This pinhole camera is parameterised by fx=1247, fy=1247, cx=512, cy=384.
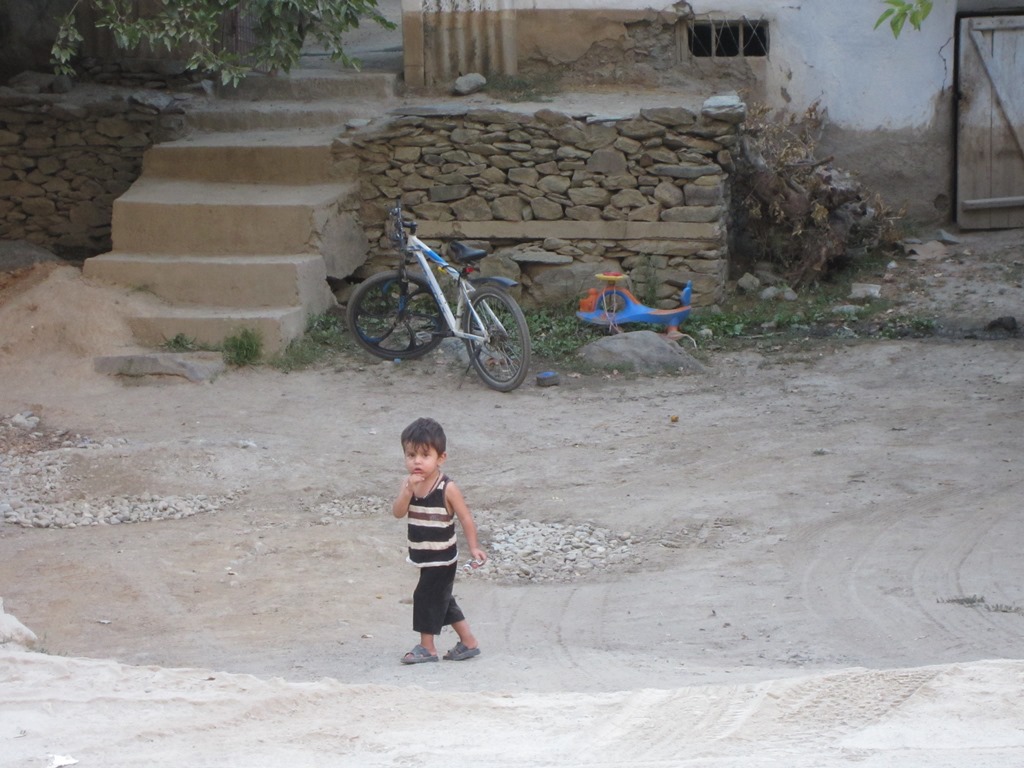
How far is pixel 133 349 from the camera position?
9109 millimetres

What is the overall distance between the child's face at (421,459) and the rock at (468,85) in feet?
25.7

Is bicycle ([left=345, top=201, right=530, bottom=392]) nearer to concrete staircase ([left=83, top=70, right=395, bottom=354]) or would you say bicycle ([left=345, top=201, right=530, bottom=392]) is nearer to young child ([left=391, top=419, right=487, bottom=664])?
concrete staircase ([left=83, top=70, right=395, bottom=354])

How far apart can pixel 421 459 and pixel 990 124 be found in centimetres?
925

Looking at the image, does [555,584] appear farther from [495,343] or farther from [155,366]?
[155,366]

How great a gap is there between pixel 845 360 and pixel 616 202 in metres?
2.34

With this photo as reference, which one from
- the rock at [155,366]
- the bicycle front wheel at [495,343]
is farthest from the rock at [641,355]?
the rock at [155,366]

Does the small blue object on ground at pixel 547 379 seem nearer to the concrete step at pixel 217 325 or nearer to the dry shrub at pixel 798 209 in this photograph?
the concrete step at pixel 217 325

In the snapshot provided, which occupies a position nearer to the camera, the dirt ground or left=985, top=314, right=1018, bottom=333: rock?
the dirt ground

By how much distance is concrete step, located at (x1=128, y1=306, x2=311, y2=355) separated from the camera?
909 cm

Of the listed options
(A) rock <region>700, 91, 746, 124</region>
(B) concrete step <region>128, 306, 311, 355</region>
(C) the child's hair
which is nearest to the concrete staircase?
(B) concrete step <region>128, 306, 311, 355</region>

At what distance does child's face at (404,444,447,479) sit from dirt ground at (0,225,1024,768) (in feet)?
2.23

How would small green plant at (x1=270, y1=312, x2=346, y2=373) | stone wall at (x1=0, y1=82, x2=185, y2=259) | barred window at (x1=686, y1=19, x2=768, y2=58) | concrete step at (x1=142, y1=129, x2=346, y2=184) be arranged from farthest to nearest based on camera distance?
barred window at (x1=686, y1=19, x2=768, y2=58) < stone wall at (x1=0, y1=82, x2=185, y2=259) < concrete step at (x1=142, y1=129, x2=346, y2=184) < small green plant at (x1=270, y1=312, x2=346, y2=373)

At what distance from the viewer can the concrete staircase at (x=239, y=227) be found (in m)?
9.41

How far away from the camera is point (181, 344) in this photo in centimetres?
916
